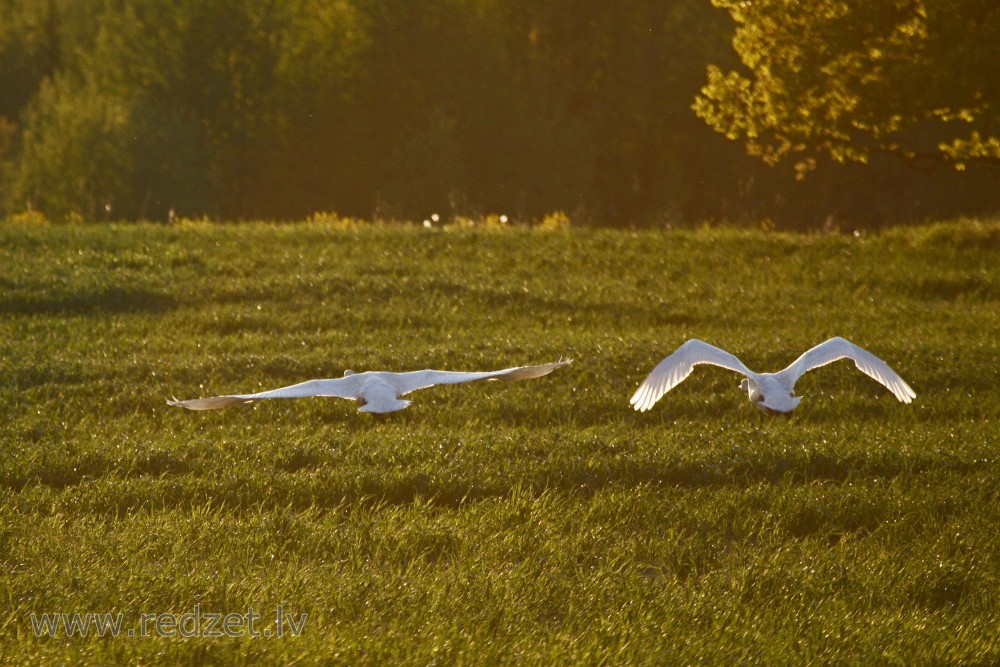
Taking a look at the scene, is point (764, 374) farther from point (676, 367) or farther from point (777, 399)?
point (676, 367)

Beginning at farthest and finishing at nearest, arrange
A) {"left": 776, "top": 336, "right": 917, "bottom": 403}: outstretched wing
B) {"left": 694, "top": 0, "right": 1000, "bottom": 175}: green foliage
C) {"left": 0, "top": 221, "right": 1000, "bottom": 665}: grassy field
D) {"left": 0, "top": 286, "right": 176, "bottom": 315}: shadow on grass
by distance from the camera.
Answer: {"left": 694, "top": 0, "right": 1000, "bottom": 175}: green foliage
{"left": 0, "top": 286, "right": 176, "bottom": 315}: shadow on grass
{"left": 776, "top": 336, "right": 917, "bottom": 403}: outstretched wing
{"left": 0, "top": 221, "right": 1000, "bottom": 665}: grassy field

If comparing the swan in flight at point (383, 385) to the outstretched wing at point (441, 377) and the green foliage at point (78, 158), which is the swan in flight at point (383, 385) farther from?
the green foliage at point (78, 158)

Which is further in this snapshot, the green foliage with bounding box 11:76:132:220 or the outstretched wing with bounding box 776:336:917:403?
the green foliage with bounding box 11:76:132:220

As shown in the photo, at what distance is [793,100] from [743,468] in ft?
29.3

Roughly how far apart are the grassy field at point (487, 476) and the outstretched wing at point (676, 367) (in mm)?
515

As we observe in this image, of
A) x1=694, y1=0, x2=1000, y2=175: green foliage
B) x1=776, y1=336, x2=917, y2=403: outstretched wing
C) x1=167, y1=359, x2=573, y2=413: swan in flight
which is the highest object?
x1=694, y1=0, x2=1000, y2=175: green foliage

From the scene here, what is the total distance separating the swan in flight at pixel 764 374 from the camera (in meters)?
6.95

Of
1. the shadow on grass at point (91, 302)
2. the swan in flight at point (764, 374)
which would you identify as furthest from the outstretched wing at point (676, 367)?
the shadow on grass at point (91, 302)

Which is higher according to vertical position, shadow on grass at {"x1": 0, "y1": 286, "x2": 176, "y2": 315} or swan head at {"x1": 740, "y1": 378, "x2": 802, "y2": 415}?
swan head at {"x1": 740, "y1": 378, "x2": 802, "y2": 415}

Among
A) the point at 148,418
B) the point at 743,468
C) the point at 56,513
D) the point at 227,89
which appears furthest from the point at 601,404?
the point at 227,89

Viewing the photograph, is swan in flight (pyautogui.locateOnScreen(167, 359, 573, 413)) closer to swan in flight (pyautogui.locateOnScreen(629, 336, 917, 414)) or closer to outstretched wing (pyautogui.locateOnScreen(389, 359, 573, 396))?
outstretched wing (pyautogui.locateOnScreen(389, 359, 573, 396))

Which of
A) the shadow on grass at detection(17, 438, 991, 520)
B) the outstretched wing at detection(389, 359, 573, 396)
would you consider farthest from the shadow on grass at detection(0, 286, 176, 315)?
the outstretched wing at detection(389, 359, 573, 396)

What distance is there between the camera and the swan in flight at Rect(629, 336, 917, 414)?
6945mm

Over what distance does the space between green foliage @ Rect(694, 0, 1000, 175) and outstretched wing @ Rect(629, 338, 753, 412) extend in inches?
297
